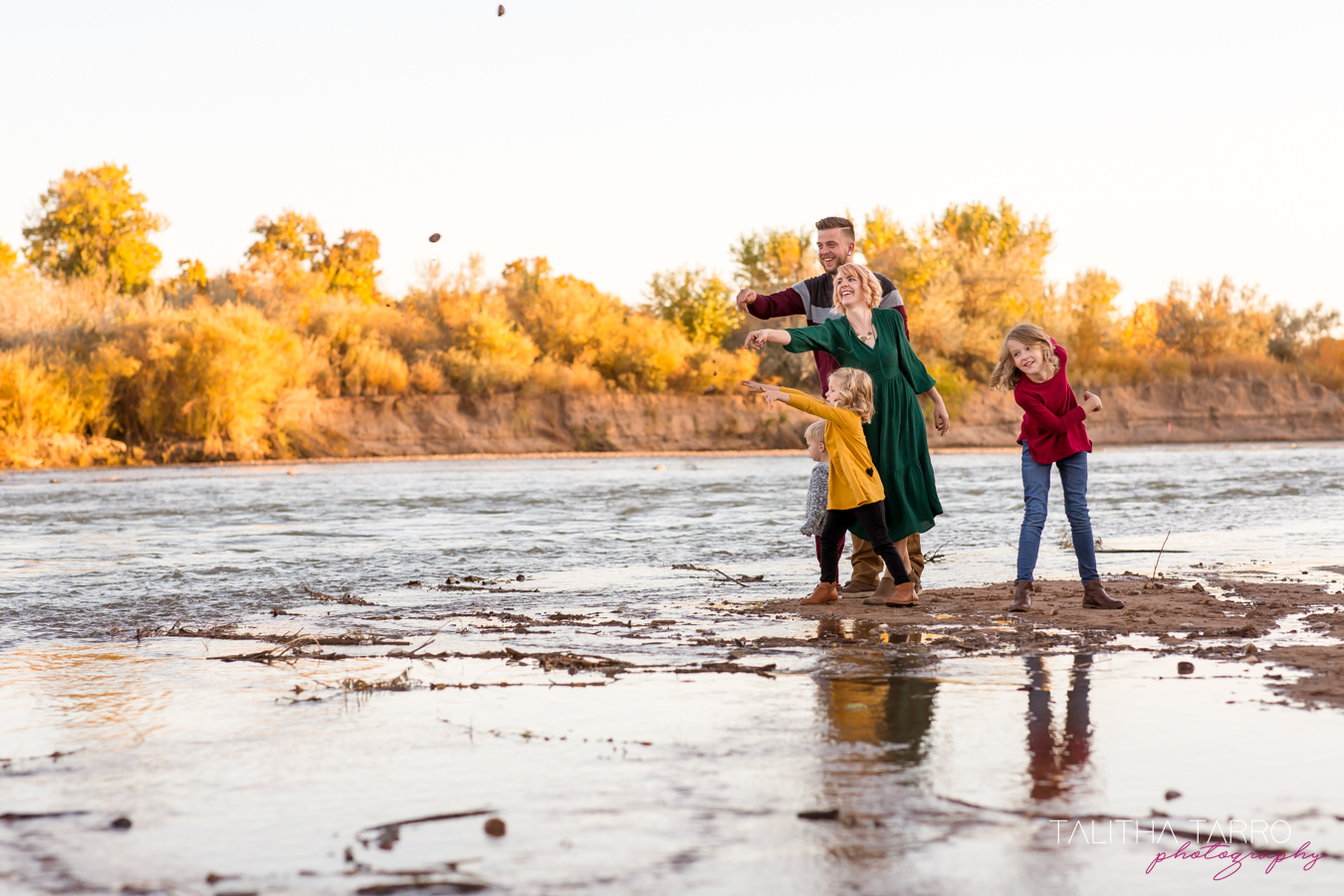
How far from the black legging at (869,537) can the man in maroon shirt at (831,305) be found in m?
0.37

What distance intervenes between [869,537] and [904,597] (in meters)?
0.45

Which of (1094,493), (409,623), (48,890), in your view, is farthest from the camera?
(1094,493)

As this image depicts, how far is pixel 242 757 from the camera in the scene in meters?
4.29

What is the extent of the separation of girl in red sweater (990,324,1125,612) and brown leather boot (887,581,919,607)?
58cm


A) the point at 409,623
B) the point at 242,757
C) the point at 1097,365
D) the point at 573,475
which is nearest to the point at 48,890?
the point at 242,757

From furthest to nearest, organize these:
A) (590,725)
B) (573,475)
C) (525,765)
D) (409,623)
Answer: (573,475)
(409,623)
(590,725)
(525,765)

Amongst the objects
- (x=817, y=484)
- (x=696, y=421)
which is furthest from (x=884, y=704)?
(x=696, y=421)

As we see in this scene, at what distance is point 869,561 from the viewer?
8930 millimetres

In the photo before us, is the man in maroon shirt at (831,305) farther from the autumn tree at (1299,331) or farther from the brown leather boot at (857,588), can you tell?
the autumn tree at (1299,331)

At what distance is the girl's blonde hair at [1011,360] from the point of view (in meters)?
7.77

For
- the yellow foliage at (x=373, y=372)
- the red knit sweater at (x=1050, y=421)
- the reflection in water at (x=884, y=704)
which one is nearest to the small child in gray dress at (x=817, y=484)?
the red knit sweater at (x=1050, y=421)

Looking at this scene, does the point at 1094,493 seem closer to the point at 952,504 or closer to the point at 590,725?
the point at 952,504

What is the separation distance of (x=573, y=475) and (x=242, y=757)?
2462 centimetres

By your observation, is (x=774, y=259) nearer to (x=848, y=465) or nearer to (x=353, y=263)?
(x=353, y=263)
